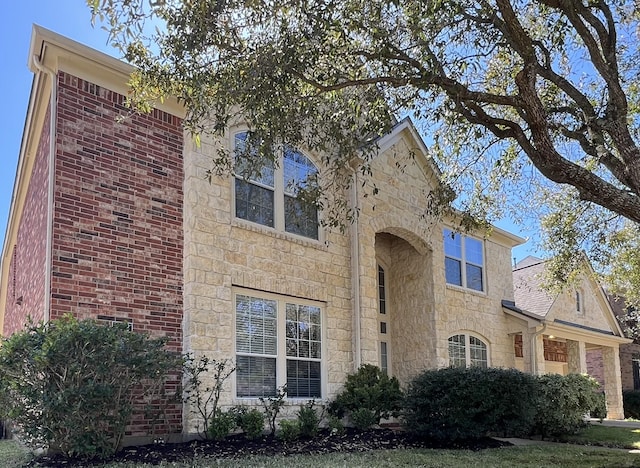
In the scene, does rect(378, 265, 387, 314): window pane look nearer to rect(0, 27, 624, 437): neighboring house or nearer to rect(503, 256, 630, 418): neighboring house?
rect(0, 27, 624, 437): neighboring house

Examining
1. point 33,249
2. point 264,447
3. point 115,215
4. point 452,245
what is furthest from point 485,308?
point 33,249

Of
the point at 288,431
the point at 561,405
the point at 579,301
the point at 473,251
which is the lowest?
the point at 288,431

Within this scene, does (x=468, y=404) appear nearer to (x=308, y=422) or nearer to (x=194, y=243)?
(x=308, y=422)

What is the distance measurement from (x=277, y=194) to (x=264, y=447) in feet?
15.5

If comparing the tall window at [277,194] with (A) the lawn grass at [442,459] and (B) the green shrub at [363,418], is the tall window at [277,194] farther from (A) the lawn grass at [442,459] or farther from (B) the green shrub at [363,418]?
(A) the lawn grass at [442,459]

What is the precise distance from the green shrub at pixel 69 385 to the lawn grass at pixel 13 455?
42 centimetres

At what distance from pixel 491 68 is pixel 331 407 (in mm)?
6920

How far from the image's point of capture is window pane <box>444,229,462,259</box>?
16766mm

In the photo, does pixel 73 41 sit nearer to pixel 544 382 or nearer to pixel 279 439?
pixel 279 439

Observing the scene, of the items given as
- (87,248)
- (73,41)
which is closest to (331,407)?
(87,248)

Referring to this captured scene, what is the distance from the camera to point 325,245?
12.5 m

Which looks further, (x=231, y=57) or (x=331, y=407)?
(x=331, y=407)

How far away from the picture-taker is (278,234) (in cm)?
1153

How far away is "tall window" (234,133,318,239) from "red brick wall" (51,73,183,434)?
4.24ft
